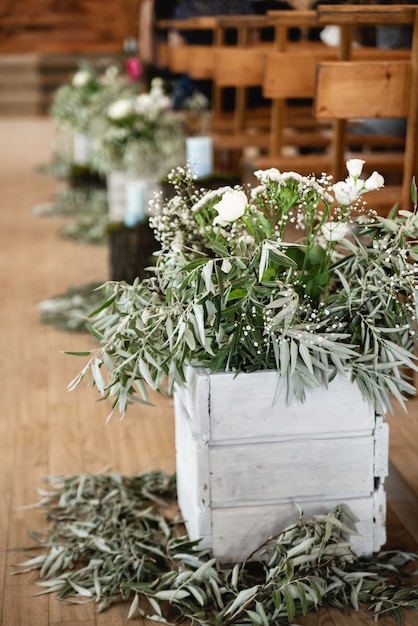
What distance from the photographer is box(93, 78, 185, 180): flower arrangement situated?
4.80 meters

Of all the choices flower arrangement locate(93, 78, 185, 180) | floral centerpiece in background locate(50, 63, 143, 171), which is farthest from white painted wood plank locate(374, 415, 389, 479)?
floral centerpiece in background locate(50, 63, 143, 171)

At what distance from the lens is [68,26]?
13.3 metres

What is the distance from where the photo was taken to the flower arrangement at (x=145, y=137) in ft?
15.8

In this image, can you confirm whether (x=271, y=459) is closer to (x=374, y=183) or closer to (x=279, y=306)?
(x=279, y=306)

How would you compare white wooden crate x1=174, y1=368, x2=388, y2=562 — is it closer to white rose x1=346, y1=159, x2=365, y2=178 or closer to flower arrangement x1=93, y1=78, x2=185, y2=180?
white rose x1=346, y1=159, x2=365, y2=178

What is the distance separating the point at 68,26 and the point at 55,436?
11095 millimetres

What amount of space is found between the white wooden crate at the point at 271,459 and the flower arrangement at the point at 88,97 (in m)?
3.98

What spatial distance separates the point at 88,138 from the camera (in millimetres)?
6469

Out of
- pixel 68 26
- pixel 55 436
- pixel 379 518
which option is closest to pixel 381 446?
pixel 379 518

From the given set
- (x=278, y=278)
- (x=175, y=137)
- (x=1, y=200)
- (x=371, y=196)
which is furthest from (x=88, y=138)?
(x=278, y=278)

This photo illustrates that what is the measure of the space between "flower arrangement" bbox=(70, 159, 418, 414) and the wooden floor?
46cm

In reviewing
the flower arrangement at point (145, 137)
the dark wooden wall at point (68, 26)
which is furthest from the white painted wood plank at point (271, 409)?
the dark wooden wall at point (68, 26)

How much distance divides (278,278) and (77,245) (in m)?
3.55

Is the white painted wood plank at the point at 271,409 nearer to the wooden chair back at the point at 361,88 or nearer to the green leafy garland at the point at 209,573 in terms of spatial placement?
the green leafy garland at the point at 209,573
